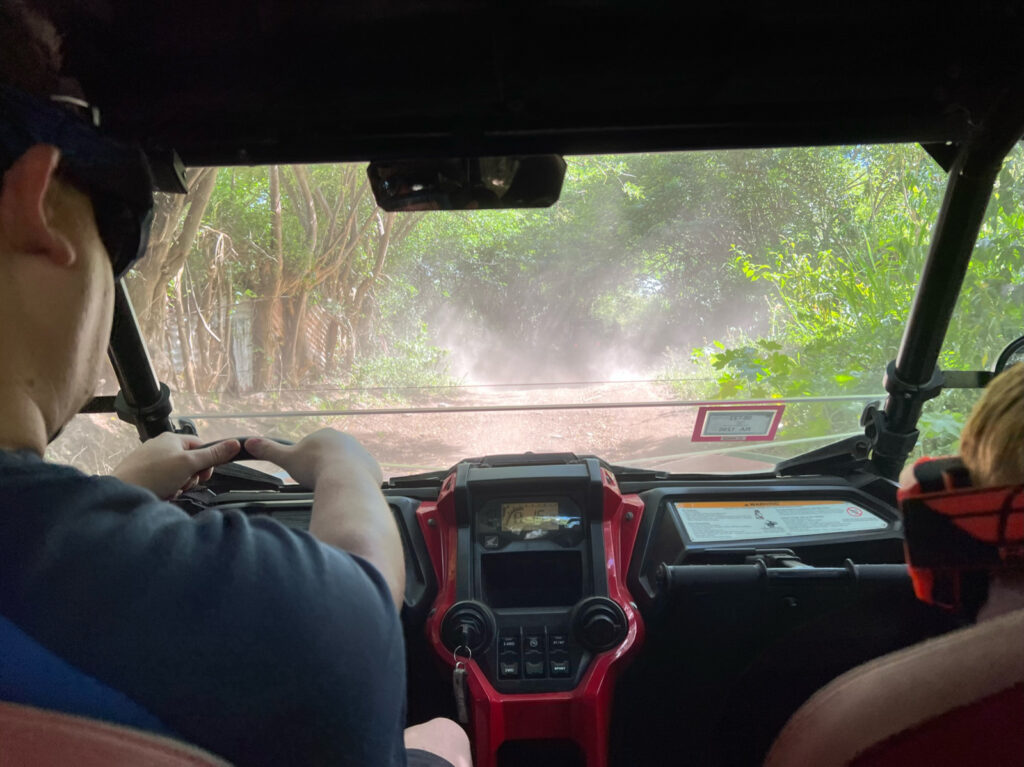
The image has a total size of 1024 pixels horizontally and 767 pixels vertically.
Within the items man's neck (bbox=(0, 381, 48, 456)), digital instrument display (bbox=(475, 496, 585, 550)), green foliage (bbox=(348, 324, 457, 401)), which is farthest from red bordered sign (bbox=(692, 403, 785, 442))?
man's neck (bbox=(0, 381, 48, 456))

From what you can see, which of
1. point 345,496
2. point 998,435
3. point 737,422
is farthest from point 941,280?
point 345,496

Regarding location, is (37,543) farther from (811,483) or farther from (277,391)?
(811,483)

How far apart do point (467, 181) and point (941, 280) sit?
50.6 inches

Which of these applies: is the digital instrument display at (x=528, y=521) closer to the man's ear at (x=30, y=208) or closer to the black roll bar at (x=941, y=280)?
the black roll bar at (x=941, y=280)

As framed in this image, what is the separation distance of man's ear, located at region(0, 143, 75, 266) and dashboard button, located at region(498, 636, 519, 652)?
1.41 m

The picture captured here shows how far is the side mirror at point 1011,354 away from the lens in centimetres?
190

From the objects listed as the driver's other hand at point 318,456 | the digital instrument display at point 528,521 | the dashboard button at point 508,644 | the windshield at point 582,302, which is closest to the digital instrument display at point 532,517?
the digital instrument display at point 528,521

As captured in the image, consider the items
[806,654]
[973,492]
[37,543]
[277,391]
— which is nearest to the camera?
[37,543]

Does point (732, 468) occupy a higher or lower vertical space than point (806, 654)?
higher

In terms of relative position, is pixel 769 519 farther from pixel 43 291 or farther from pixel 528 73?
pixel 43 291

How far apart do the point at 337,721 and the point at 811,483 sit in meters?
1.79

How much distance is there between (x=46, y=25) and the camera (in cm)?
139

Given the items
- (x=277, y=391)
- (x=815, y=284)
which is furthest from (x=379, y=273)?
(x=815, y=284)

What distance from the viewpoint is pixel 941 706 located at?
77 cm
